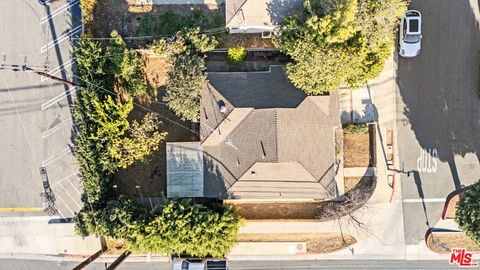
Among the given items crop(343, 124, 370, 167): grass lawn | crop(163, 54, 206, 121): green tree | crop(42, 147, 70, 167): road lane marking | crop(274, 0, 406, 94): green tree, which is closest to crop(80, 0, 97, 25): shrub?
crop(163, 54, 206, 121): green tree

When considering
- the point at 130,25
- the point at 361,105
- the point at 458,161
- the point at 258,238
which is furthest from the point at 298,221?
the point at 130,25

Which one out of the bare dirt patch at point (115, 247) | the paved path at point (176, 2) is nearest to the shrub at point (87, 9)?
the paved path at point (176, 2)

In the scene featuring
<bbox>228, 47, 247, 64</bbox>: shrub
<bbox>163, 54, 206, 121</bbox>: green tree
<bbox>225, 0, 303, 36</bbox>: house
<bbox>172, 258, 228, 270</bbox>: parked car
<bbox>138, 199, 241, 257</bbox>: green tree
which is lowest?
<bbox>172, 258, 228, 270</bbox>: parked car

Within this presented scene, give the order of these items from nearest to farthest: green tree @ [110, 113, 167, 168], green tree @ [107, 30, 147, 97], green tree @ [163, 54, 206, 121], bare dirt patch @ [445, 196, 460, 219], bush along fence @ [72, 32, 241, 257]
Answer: bush along fence @ [72, 32, 241, 257], green tree @ [163, 54, 206, 121], green tree @ [107, 30, 147, 97], green tree @ [110, 113, 167, 168], bare dirt patch @ [445, 196, 460, 219]

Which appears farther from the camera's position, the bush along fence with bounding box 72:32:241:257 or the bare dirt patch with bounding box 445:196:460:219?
the bare dirt patch with bounding box 445:196:460:219

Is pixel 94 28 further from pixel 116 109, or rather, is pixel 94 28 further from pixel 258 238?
pixel 258 238

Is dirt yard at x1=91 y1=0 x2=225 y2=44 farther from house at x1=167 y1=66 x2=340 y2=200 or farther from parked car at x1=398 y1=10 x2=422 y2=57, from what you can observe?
parked car at x1=398 y1=10 x2=422 y2=57

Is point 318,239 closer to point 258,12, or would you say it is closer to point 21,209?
point 258,12

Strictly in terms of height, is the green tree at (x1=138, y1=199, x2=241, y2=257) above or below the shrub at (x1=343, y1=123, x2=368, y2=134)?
below
